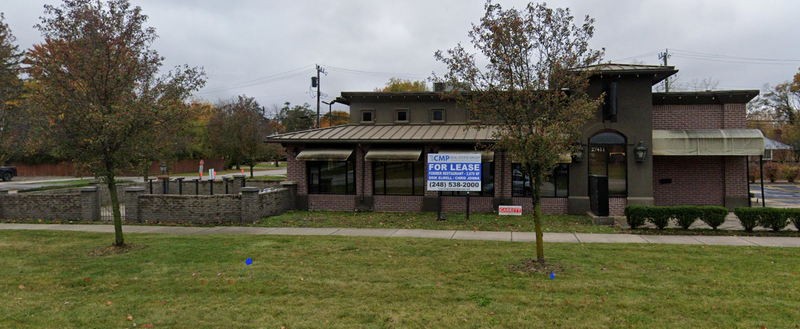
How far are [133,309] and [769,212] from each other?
15.6 m

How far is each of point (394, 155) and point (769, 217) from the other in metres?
12.1

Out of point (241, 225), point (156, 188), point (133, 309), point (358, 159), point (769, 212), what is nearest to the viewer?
point (133, 309)

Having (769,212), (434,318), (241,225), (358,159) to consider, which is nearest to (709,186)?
(769,212)

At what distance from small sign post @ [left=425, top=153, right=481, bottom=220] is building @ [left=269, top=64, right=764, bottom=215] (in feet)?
3.05

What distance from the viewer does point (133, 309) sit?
6.68 m

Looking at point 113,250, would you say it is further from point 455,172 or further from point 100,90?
point 455,172

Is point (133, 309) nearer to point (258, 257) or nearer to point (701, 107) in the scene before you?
point (258, 257)

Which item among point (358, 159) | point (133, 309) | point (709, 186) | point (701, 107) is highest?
point (701, 107)

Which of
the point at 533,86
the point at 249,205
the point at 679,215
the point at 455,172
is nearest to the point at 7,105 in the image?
the point at 249,205

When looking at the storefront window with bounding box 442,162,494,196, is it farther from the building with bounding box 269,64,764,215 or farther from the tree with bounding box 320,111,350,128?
the tree with bounding box 320,111,350,128

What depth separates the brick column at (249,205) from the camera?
1591 cm

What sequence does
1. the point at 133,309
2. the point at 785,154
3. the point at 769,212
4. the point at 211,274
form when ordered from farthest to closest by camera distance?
the point at 785,154, the point at 769,212, the point at 211,274, the point at 133,309

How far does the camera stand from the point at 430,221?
15820mm

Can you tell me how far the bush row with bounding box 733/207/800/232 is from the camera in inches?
499
